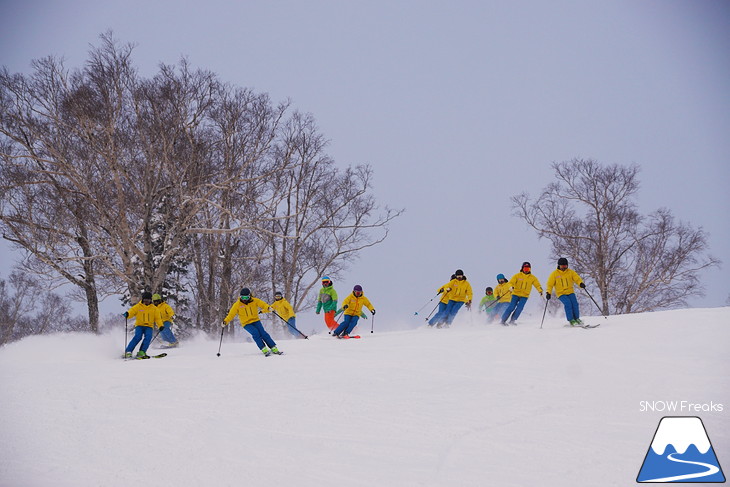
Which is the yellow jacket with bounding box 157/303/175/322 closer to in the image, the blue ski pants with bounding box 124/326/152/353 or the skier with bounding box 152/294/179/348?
the skier with bounding box 152/294/179/348

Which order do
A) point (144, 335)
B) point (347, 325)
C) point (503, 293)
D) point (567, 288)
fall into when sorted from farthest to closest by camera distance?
1. point (503, 293)
2. point (347, 325)
3. point (567, 288)
4. point (144, 335)

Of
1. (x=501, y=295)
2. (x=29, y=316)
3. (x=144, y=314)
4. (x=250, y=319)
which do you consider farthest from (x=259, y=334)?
(x=29, y=316)

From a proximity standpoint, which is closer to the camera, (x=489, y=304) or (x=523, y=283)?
(x=523, y=283)

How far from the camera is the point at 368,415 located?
237 inches

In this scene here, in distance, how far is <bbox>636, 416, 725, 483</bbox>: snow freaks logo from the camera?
4.57 m

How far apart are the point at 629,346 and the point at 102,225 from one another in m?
15.3

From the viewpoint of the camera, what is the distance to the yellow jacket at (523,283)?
1498cm

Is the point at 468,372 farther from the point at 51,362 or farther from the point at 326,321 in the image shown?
the point at 326,321

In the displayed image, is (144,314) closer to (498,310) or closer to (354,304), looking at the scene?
(354,304)

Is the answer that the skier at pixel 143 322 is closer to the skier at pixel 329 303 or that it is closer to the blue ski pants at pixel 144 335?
the blue ski pants at pixel 144 335

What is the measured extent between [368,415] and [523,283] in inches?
399

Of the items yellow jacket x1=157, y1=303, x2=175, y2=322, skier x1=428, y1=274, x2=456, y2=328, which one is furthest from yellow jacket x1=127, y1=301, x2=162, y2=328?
skier x1=428, y1=274, x2=456, y2=328

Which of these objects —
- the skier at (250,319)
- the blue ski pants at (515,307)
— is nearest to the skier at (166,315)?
the skier at (250,319)

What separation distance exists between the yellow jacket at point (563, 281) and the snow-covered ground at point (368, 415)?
2.56 meters
